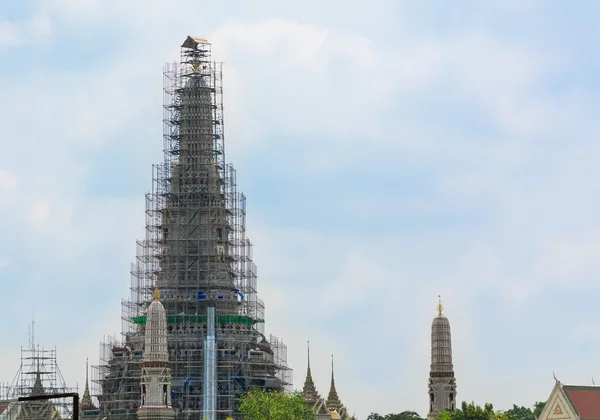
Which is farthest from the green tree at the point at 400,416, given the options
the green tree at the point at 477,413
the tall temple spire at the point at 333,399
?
the green tree at the point at 477,413

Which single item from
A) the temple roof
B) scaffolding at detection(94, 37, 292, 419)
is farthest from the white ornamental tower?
the temple roof

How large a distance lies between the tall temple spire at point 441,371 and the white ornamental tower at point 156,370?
985 inches

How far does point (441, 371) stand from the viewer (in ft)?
463

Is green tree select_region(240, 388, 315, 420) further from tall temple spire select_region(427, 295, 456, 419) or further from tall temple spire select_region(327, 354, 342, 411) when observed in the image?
tall temple spire select_region(327, 354, 342, 411)

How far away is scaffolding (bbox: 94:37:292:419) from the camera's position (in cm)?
13788

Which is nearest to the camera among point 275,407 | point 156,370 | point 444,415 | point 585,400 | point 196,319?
point 585,400

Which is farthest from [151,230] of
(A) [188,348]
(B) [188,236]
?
(A) [188,348]

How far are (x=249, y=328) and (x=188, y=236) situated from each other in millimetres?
10352

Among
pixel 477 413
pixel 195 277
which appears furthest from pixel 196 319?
pixel 477 413

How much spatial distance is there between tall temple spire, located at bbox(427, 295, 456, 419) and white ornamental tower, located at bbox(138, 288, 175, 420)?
25.0 m

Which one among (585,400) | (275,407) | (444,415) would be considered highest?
(275,407)

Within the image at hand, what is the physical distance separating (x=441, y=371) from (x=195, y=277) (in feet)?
80.1

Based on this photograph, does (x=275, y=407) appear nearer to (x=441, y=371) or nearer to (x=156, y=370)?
(x=156, y=370)

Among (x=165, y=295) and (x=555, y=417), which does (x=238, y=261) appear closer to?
(x=165, y=295)
